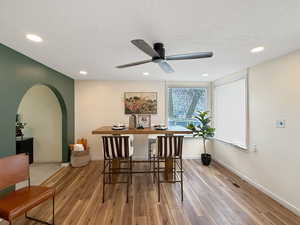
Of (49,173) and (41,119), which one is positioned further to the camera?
(41,119)

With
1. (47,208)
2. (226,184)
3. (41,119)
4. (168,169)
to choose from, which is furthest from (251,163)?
(41,119)

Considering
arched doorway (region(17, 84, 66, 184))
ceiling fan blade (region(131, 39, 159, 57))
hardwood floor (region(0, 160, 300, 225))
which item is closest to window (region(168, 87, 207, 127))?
hardwood floor (region(0, 160, 300, 225))

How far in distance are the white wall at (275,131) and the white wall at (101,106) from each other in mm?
2352

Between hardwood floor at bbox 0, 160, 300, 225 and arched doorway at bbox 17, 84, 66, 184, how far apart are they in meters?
1.06

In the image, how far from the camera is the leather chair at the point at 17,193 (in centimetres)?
143

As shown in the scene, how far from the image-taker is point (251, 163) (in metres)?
2.84

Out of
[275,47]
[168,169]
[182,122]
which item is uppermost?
[275,47]

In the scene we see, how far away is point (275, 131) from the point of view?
7.72 ft

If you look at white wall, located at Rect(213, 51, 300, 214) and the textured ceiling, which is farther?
white wall, located at Rect(213, 51, 300, 214)

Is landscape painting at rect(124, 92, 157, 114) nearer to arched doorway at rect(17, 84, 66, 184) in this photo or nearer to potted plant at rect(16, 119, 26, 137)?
arched doorway at rect(17, 84, 66, 184)

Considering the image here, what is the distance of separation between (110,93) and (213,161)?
3578 millimetres

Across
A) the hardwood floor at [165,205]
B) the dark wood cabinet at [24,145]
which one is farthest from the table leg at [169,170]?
the dark wood cabinet at [24,145]

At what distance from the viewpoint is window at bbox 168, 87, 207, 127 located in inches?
172

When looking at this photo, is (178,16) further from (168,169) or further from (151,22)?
(168,169)
